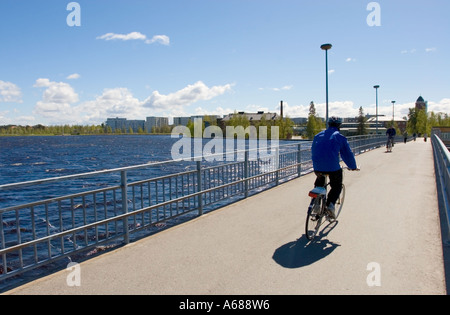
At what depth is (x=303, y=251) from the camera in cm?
487

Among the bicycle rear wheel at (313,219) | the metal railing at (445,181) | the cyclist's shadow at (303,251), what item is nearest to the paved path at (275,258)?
the cyclist's shadow at (303,251)

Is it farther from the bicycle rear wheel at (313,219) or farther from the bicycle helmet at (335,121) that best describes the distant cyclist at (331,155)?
the bicycle rear wheel at (313,219)

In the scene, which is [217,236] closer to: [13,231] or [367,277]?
[367,277]

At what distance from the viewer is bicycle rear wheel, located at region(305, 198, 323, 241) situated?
17.3ft

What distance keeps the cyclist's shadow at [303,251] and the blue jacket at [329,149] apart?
1.13 meters

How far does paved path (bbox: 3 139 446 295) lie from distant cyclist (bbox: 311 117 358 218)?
80 centimetres

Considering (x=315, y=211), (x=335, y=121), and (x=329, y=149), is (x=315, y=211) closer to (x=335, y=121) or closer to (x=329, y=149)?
(x=329, y=149)

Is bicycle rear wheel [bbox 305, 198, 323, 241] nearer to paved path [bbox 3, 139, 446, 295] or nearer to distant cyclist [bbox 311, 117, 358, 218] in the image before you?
paved path [bbox 3, 139, 446, 295]

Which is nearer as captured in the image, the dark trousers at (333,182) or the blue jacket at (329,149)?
the blue jacket at (329,149)

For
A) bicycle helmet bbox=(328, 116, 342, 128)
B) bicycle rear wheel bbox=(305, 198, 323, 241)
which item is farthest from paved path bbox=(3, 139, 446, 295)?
bicycle helmet bbox=(328, 116, 342, 128)

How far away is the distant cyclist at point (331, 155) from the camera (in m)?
5.49
